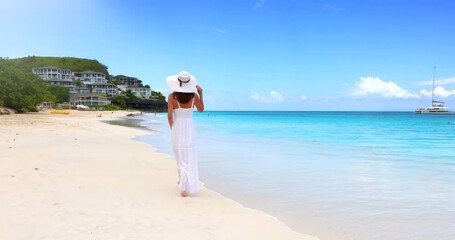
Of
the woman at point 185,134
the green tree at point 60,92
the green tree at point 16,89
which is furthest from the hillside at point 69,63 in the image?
the woman at point 185,134

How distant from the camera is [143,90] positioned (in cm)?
16038

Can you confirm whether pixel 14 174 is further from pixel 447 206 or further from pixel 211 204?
pixel 447 206

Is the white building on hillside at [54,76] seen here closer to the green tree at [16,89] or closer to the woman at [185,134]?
the green tree at [16,89]

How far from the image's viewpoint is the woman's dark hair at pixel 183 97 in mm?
6145

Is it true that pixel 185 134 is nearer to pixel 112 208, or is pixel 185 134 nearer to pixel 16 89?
pixel 112 208

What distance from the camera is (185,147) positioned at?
247 inches

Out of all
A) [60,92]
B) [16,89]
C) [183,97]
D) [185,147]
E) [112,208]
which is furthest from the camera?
[60,92]

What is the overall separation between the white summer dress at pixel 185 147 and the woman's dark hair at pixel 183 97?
0.48 feet

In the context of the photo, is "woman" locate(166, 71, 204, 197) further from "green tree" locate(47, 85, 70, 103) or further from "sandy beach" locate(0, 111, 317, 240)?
"green tree" locate(47, 85, 70, 103)

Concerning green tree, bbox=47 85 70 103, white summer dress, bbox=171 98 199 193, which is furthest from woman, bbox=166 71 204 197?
green tree, bbox=47 85 70 103

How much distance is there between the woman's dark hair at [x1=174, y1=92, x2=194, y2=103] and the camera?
614 cm

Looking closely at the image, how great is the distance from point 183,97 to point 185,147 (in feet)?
2.97

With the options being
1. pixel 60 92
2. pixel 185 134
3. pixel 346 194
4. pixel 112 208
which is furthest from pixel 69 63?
pixel 346 194

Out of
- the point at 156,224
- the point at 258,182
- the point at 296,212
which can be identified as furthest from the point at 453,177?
the point at 156,224
